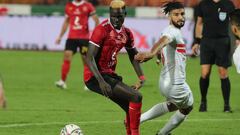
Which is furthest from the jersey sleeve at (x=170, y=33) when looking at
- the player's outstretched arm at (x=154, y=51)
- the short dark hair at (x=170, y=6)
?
the short dark hair at (x=170, y=6)

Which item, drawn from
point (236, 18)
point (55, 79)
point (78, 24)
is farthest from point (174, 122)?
point (55, 79)

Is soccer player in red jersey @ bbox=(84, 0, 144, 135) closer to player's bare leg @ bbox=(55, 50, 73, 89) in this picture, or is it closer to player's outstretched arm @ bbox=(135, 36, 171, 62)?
player's outstretched arm @ bbox=(135, 36, 171, 62)

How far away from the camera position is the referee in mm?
14680

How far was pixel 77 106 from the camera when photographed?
15.5m

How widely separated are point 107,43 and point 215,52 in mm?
4633

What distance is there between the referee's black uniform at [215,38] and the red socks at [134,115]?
4332mm

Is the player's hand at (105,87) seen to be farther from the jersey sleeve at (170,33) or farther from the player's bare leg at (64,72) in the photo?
the player's bare leg at (64,72)

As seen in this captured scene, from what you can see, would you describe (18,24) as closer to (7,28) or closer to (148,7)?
(7,28)

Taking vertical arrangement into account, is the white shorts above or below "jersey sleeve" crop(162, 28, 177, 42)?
below

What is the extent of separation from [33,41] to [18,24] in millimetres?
1055

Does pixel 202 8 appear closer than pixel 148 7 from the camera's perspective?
Yes

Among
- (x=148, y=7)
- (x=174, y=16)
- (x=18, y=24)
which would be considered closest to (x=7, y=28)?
(x=18, y=24)

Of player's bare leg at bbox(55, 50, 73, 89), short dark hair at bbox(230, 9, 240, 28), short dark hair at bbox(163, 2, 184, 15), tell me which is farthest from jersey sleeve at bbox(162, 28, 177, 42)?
player's bare leg at bbox(55, 50, 73, 89)

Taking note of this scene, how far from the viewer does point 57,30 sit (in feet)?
100.0
